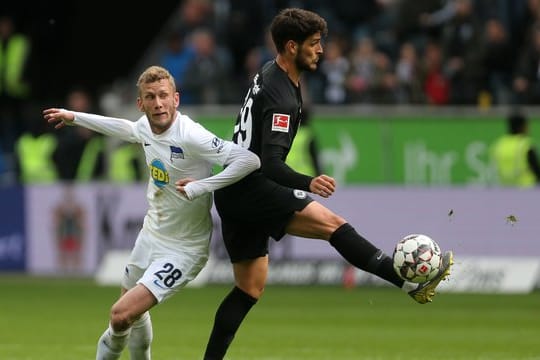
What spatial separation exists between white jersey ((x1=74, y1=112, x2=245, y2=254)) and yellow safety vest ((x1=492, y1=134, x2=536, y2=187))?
32.6 feet

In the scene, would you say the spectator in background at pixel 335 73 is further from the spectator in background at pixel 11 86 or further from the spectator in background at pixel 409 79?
the spectator in background at pixel 11 86

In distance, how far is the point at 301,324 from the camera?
45.4 ft

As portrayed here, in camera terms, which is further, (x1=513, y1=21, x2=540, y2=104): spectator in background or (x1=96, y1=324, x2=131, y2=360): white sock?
(x1=513, y1=21, x2=540, y2=104): spectator in background

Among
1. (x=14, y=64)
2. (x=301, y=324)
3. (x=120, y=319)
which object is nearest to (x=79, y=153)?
(x=14, y=64)

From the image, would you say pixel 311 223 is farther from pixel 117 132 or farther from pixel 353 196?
pixel 353 196

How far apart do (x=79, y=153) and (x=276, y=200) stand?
1244 centimetres

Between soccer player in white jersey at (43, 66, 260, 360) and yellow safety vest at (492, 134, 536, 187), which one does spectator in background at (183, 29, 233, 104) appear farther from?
soccer player in white jersey at (43, 66, 260, 360)

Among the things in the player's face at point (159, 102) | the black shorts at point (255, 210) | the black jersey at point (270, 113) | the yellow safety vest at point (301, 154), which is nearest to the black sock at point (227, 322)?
the black shorts at point (255, 210)

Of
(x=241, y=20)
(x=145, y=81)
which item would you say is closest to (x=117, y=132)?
(x=145, y=81)

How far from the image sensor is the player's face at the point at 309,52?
361 inches

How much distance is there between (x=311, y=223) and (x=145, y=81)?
56.7 inches

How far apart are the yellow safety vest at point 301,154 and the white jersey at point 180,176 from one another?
902 centimetres

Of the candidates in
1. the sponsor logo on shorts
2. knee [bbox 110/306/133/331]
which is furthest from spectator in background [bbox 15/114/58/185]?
knee [bbox 110/306/133/331]

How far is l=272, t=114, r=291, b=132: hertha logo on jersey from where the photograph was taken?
29.5 feet
